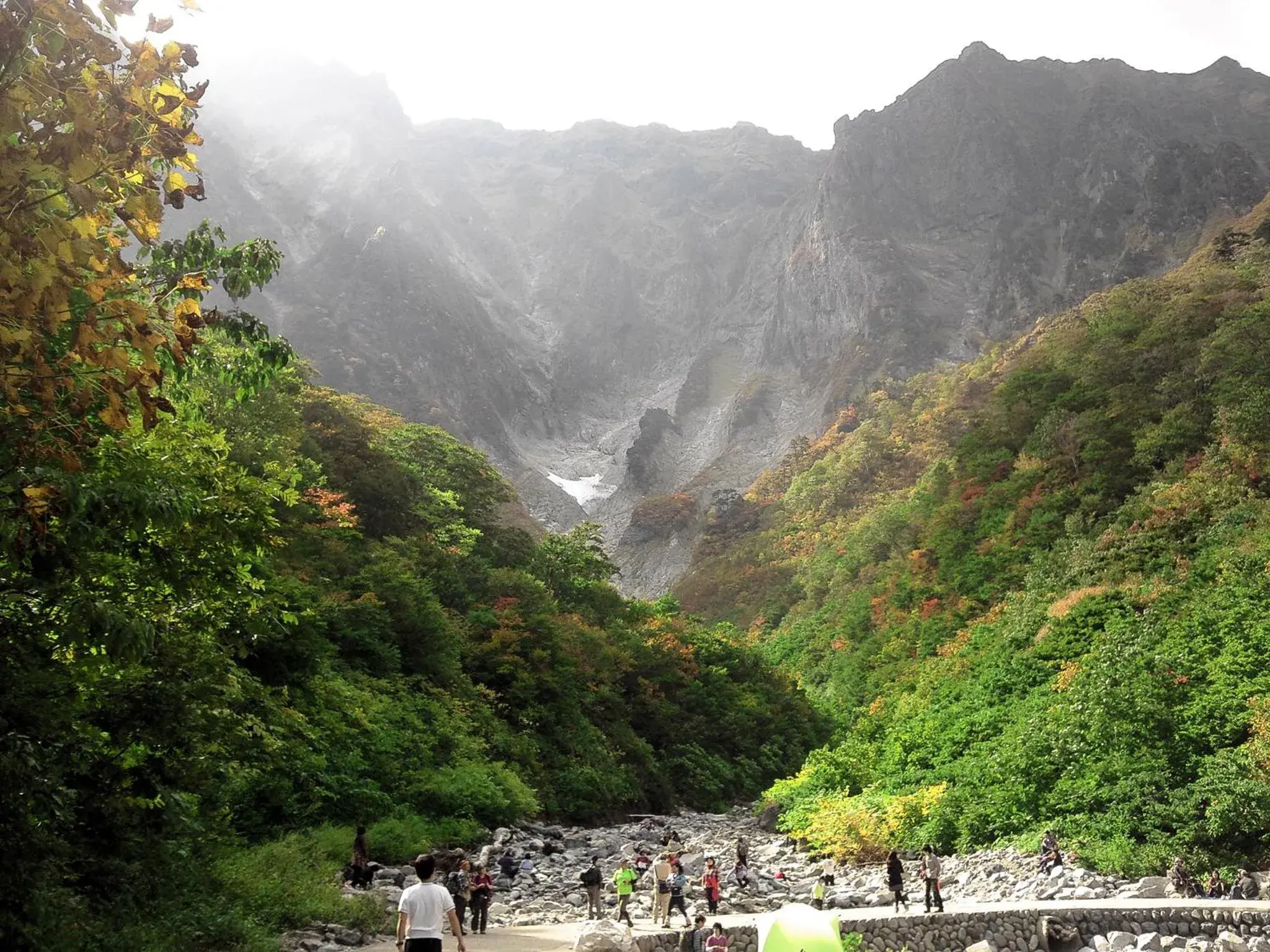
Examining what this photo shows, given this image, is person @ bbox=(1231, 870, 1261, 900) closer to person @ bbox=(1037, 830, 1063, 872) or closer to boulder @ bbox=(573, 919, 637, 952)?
person @ bbox=(1037, 830, 1063, 872)

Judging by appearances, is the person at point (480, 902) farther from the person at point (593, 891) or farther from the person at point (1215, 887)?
the person at point (1215, 887)

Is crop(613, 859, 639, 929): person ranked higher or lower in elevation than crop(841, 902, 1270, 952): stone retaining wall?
higher

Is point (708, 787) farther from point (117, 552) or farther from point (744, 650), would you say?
point (117, 552)

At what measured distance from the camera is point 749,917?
14.2 m

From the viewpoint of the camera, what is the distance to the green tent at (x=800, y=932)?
386cm

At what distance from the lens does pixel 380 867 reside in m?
13.8

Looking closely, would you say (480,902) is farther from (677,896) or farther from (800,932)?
(800,932)

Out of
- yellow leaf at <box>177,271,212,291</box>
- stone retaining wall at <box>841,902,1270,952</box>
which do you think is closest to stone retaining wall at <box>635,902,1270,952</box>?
stone retaining wall at <box>841,902,1270,952</box>

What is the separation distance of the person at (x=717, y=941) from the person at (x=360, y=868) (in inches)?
191

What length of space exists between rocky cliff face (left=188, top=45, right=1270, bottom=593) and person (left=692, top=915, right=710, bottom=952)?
67.0 m

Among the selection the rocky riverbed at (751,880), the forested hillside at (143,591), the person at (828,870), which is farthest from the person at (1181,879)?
the forested hillside at (143,591)

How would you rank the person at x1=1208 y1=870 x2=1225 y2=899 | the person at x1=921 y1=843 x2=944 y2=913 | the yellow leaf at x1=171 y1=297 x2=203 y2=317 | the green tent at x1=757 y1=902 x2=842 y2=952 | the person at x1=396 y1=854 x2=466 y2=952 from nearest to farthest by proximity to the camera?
the green tent at x1=757 y1=902 x2=842 y2=952 < the yellow leaf at x1=171 y1=297 x2=203 y2=317 < the person at x1=396 y1=854 x2=466 y2=952 < the person at x1=921 y1=843 x2=944 y2=913 < the person at x1=1208 y1=870 x2=1225 y2=899

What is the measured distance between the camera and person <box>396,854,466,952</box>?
21.1ft

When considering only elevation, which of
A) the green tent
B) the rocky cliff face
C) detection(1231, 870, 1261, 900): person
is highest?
the rocky cliff face
